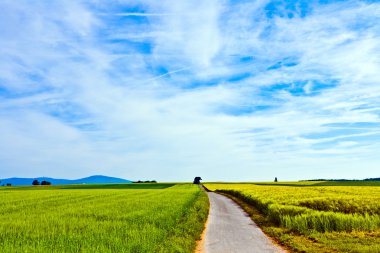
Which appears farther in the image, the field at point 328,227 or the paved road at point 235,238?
the field at point 328,227

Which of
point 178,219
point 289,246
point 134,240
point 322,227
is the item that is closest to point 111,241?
point 134,240

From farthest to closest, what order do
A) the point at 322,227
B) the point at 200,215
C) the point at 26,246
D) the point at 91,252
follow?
the point at 200,215, the point at 322,227, the point at 26,246, the point at 91,252

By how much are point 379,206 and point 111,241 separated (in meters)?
16.3

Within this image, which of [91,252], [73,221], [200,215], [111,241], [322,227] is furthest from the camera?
[200,215]

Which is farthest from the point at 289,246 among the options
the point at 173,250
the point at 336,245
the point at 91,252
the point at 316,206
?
the point at 316,206

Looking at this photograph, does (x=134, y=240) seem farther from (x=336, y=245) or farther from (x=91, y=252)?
(x=336, y=245)

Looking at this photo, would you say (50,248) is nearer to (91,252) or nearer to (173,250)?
(91,252)

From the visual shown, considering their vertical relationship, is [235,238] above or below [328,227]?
below

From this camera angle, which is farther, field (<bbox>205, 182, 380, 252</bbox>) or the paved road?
field (<bbox>205, 182, 380, 252</bbox>)

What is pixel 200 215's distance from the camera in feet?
82.1

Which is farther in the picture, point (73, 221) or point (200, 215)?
point (200, 215)

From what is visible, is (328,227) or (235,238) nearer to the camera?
(235,238)

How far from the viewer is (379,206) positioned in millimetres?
22516

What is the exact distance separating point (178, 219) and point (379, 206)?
470 inches
